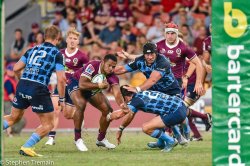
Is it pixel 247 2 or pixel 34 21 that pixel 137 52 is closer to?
pixel 34 21

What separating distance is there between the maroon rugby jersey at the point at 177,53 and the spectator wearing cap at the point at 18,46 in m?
9.28

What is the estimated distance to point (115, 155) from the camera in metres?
15.9

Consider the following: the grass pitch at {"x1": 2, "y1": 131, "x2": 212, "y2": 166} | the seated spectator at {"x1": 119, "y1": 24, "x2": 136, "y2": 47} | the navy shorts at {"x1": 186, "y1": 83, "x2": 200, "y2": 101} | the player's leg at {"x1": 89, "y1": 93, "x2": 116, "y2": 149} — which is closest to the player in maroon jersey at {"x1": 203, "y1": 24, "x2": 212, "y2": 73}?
the navy shorts at {"x1": 186, "y1": 83, "x2": 200, "y2": 101}

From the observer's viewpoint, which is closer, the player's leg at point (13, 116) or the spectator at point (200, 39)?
the player's leg at point (13, 116)

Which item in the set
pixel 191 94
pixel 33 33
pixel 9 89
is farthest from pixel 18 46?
pixel 191 94

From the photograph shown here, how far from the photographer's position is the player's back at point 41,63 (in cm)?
1527

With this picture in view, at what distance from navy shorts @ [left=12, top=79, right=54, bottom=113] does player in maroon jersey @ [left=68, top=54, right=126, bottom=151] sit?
1490 millimetres

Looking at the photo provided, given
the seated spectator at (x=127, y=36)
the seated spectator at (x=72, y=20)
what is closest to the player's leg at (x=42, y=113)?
the seated spectator at (x=127, y=36)

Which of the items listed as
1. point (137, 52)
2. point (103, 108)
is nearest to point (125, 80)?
point (137, 52)

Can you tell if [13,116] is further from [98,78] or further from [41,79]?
[98,78]

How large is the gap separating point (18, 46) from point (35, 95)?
12.4m

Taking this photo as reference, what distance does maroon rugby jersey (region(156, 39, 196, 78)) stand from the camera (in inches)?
731

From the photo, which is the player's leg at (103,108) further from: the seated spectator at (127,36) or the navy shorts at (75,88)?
the seated spectator at (127,36)

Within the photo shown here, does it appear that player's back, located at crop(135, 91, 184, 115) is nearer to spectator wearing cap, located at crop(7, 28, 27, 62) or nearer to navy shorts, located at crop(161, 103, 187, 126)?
navy shorts, located at crop(161, 103, 187, 126)
